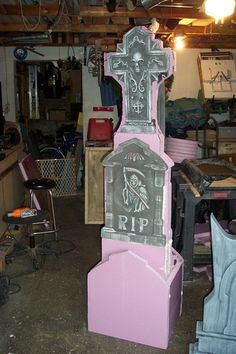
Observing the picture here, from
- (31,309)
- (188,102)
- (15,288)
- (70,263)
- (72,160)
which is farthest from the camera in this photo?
(188,102)

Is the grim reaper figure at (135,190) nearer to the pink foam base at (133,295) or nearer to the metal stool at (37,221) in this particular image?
the pink foam base at (133,295)

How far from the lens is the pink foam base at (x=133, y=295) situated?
2771 millimetres

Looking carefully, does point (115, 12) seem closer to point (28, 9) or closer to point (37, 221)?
point (28, 9)

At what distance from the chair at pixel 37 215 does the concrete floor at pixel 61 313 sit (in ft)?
0.48

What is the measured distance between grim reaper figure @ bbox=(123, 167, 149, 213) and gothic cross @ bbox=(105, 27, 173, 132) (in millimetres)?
308

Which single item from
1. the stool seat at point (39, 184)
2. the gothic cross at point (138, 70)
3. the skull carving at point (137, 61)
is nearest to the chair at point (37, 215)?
the stool seat at point (39, 184)

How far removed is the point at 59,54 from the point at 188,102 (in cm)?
272

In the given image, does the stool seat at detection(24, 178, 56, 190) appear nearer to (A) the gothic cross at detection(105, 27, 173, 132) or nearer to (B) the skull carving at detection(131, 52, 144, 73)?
(A) the gothic cross at detection(105, 27, 173, 132)

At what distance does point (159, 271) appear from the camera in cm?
283

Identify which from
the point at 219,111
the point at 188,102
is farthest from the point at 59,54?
the point at 219,111

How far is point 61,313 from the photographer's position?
11.0ft

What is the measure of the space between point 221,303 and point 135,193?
3.02ft

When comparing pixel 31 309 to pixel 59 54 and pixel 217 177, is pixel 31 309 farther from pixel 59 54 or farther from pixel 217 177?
pixel 59 54

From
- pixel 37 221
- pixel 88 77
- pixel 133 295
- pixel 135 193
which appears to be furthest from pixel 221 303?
pixel 88 77
